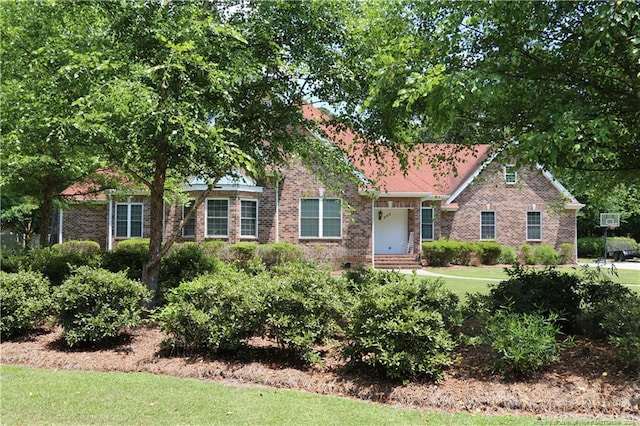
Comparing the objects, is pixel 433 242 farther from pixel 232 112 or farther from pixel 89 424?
pixel 89 424

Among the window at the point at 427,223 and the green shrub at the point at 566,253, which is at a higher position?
the window at the point at 427,223

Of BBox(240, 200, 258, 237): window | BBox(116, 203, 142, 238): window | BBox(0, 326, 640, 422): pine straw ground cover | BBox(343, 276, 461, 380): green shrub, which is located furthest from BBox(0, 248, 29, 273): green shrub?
BBox(116, 203, 142, 238): window

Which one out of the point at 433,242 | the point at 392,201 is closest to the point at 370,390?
the point at 392,201

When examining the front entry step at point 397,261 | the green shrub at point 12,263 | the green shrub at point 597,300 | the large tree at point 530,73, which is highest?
the large tree at point 530,73

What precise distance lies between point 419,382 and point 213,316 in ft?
9.08

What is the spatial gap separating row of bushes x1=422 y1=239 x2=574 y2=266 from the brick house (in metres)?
0.72

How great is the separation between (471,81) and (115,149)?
5652 mm

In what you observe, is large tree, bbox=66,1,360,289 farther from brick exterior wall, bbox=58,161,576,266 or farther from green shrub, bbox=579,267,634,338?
brick exterior wall, bbox=58,161,576,266

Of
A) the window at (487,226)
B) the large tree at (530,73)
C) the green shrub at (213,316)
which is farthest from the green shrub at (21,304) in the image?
the window at (487,226)

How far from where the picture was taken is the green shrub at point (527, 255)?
2447 centimetres

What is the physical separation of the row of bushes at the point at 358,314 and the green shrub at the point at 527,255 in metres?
17.7

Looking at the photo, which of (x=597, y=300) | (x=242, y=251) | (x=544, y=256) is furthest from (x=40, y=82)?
(x=544, y=256)

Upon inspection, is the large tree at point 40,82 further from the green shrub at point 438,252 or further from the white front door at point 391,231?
the green shrub at point 438,252

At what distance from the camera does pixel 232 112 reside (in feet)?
26.2
